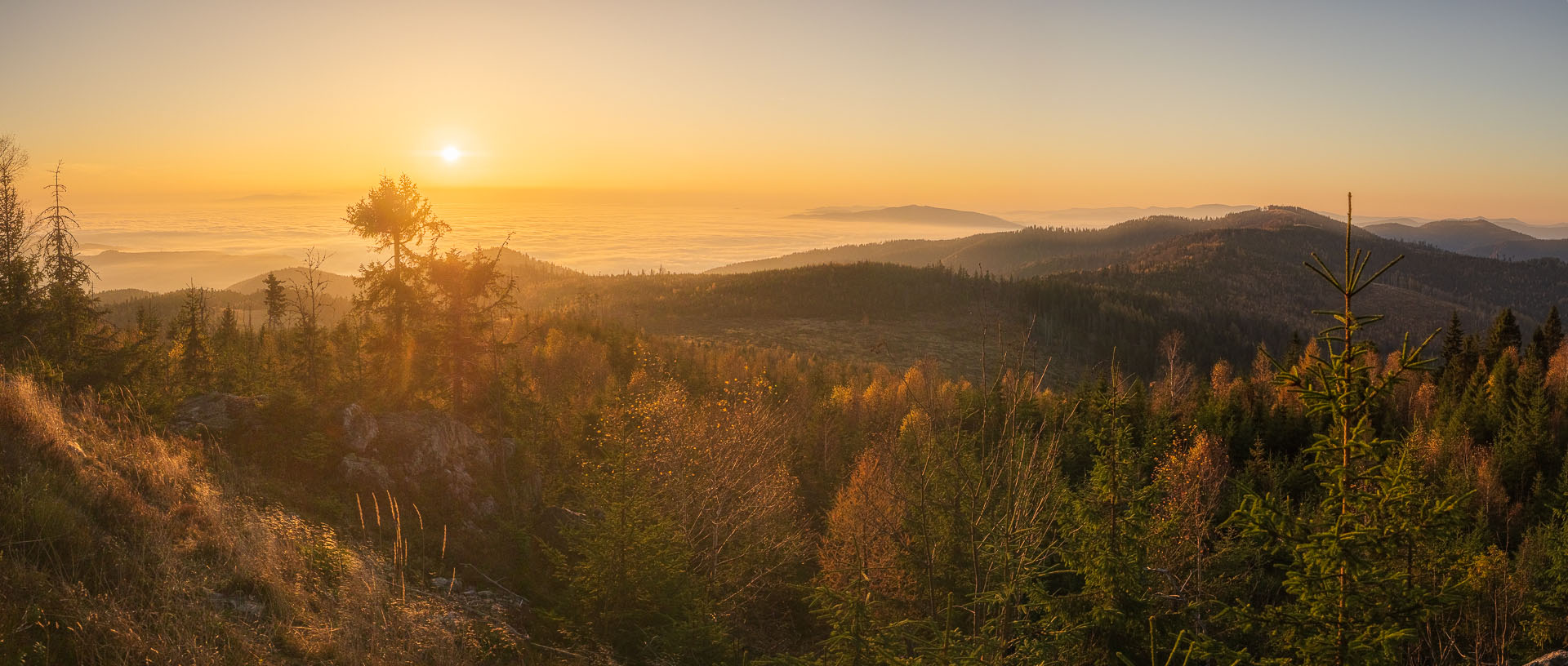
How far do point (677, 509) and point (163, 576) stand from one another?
1536 centimetres

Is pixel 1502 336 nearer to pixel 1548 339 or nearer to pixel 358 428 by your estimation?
pixel 1548 339

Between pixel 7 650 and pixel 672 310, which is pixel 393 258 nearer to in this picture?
pixel 7 650

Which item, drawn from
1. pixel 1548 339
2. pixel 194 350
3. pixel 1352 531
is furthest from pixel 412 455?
pixel 1548 339

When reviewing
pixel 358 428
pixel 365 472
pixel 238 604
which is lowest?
pixel 365 472

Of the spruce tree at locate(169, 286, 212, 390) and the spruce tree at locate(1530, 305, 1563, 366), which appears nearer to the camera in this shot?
the spruce tree at locate(169, 286, 212, 390)

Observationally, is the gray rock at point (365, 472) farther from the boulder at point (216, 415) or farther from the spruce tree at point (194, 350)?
the spruce tree at point (194, 350)

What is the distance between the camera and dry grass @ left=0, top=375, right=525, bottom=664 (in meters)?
7.18

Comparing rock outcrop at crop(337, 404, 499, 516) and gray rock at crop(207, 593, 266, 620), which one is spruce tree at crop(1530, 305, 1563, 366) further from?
gray rock at crop(207, 593, 266, 620)

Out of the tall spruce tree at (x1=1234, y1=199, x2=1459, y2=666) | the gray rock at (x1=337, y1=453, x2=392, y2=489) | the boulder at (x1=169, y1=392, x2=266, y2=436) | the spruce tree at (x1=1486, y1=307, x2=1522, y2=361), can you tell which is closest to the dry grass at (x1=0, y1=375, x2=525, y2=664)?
the boulder at (x1=169, y1=392, x2=266, y2=436)

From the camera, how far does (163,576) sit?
8.94 m

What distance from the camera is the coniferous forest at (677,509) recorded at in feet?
25.1

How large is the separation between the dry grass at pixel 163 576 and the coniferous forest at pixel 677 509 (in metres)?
0.06

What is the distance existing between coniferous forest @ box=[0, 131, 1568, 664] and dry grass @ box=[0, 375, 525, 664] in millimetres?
59

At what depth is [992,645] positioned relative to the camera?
770 cm
